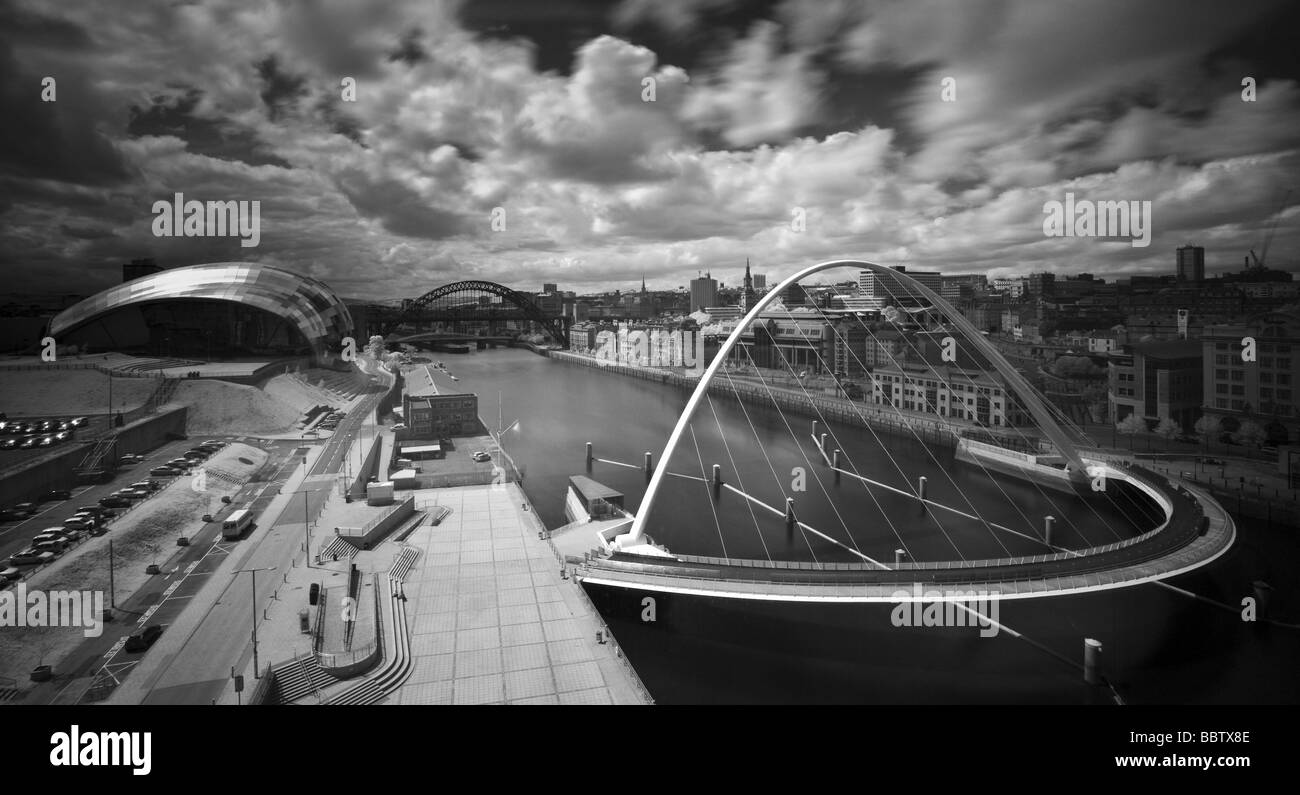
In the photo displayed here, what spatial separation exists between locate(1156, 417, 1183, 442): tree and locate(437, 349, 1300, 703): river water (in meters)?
3.90

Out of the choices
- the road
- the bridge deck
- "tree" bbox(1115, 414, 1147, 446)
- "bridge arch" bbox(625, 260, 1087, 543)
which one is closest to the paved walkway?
the bridge deck

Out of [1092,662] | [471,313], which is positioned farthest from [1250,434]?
[471,313]

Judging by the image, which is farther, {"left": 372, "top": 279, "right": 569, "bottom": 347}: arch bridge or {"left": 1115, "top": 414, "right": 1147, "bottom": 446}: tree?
{"left": 372, "top": 279, "right": 569, "bottom": 347}: arch bridge

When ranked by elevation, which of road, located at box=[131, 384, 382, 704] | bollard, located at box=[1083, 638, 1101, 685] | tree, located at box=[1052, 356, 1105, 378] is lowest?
bollard, located at box=[1083, 638, 1101, 685]

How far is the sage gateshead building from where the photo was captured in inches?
667

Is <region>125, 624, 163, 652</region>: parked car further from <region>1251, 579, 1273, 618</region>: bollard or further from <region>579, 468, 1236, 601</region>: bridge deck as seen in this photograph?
<region>1251, 579, 1273, 618</region>: bollard

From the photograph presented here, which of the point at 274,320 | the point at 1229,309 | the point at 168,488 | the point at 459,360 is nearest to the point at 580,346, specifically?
the point at 459,360

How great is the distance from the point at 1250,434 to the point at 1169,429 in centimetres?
172

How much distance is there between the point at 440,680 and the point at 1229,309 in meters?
20.1

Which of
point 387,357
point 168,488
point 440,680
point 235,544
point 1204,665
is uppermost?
point 387,357

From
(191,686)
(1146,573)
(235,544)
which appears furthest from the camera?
(235,544)

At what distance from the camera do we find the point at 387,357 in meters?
31.2

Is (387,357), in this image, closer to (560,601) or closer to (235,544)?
(235,544)

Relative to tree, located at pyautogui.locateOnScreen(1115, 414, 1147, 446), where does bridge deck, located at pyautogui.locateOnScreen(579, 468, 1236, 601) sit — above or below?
below
